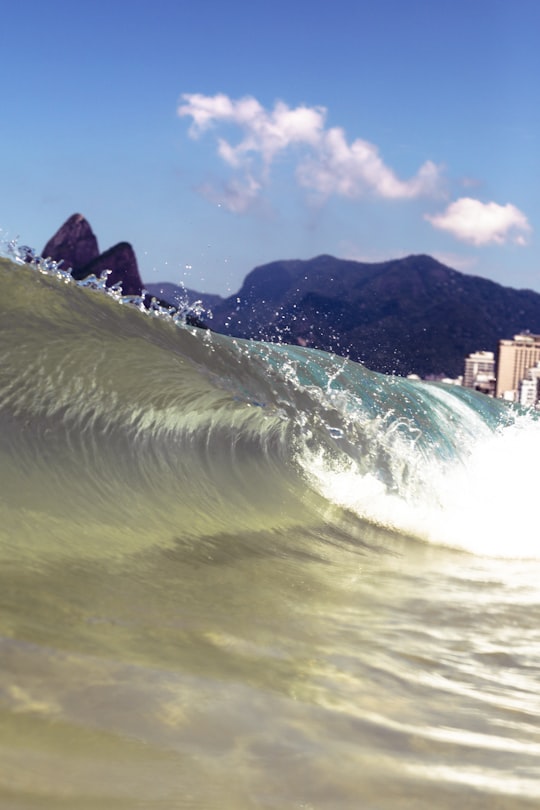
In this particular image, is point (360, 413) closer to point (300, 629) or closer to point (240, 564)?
point (240, 564)

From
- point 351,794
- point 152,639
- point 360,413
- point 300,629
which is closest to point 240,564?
point 300,629

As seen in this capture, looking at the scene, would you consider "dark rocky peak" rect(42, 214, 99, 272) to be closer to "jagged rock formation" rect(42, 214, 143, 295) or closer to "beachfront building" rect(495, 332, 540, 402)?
"jagged rock formation" rect(42, 214, 143, 295)

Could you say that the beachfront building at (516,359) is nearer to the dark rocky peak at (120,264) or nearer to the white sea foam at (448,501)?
the dark rocky peak at (120,264)

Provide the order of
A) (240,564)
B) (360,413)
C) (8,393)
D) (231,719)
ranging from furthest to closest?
(360,413) < (8,393) < (240,564) < (231,719)

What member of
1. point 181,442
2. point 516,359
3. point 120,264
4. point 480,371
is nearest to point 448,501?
point 181,442

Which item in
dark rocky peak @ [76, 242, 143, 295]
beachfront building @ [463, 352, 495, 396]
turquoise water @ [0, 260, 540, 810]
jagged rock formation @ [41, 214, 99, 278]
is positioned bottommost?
turquoise water @ [0, 260, 540, 810]

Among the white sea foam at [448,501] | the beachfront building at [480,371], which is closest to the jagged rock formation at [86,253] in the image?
the beachfront building at [480,371]

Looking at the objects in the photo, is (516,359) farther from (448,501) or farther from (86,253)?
(448,501)

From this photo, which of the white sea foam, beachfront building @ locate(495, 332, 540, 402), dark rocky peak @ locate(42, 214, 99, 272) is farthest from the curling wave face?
beachfront building @ locate(495, 332, 540, 402)
